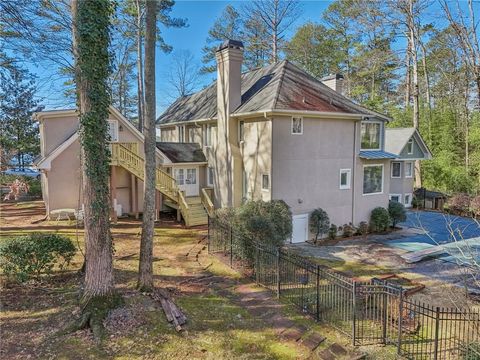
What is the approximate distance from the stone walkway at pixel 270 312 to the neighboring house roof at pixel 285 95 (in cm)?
805

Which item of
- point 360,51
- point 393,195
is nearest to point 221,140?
point 393,195

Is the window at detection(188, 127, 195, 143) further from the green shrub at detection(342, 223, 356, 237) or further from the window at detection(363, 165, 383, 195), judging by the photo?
the green shrub at detection(342, 223, 356, 237)

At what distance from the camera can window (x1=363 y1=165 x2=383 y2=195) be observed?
1859 centimetres

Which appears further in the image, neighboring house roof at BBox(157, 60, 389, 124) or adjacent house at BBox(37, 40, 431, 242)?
adjacent house at BBox(37, 40, 431, 242)

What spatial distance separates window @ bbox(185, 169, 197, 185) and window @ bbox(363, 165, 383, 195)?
33.6 feet

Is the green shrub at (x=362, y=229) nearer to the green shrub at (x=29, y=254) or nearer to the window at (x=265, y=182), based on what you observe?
the window at (x=265, y=182)

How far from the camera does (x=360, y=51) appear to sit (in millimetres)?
31562

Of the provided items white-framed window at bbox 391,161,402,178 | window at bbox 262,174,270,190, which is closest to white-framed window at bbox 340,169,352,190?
window at bbox 262,174,270,190

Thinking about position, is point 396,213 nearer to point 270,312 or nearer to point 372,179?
point 372,179

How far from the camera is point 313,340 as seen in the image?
7.31 meters

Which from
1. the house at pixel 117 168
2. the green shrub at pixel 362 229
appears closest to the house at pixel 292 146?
the green shrub at pixel 362 229

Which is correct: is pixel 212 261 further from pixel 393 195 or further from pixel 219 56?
pixel 393 195

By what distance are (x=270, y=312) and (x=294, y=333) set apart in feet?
3.75

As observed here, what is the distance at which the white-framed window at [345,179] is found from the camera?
17.7 meters
